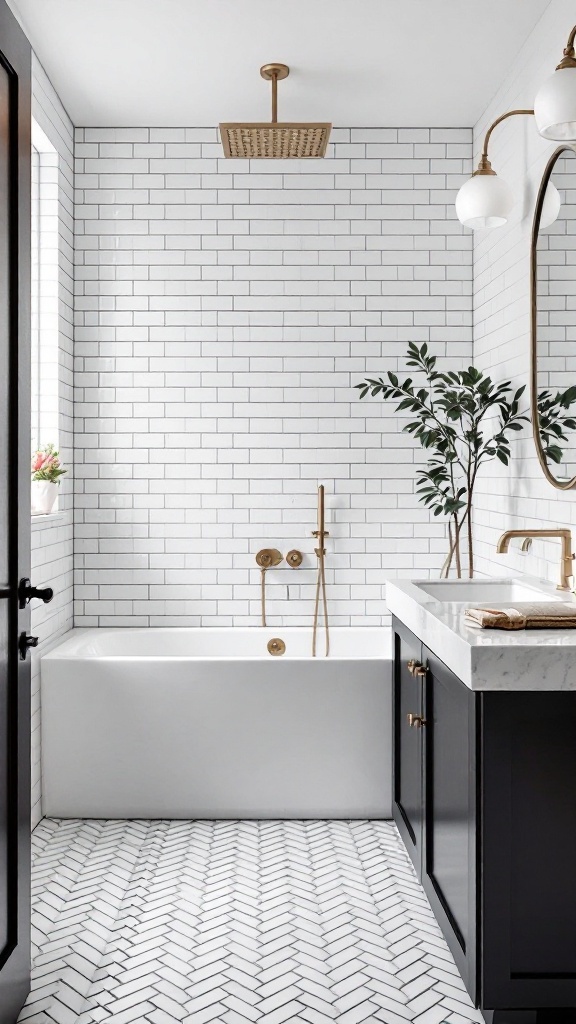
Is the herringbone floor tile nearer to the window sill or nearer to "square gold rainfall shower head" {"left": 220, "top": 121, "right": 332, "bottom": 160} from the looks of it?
the window sill

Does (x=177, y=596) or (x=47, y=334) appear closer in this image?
(x=47, y=334)

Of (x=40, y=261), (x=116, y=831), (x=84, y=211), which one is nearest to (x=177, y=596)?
(x=116, y=831)

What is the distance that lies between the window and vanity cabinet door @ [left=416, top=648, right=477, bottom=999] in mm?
2234

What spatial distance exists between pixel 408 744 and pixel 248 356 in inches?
82.5

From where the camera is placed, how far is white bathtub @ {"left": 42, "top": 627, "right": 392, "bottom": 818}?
3410 mm

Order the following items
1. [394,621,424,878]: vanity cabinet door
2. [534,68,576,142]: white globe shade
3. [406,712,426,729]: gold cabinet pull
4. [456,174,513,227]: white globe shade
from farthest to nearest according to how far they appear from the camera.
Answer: [456,174,513,227]: white globe shade
[394,621,424,878]: vanity cabinet door
[406,712,426,729]: gold cabinet pull
[534,68,576,142]: white globe shade

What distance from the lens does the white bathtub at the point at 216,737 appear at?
3410 mm

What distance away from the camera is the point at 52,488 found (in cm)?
355

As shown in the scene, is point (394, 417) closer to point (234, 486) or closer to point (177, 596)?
point (234, 486)

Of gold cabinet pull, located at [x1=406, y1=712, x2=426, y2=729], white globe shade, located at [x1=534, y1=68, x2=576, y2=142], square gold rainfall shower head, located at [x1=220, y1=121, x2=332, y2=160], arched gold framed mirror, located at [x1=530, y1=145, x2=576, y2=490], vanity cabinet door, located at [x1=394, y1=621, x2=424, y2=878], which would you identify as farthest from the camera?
square gold rainfall shower head, located at [x1=220, y1=121, x2=332, y2=160]

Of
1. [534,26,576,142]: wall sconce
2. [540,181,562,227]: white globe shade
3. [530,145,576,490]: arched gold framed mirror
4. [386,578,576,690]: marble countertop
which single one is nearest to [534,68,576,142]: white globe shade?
[534,26,576,142]: wall sconce

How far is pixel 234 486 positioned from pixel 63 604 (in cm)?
99

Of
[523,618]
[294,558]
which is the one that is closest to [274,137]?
[294,558]

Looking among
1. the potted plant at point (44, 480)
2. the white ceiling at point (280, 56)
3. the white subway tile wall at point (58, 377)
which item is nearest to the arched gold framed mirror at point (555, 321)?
the white ceiling at point (280, 56)
